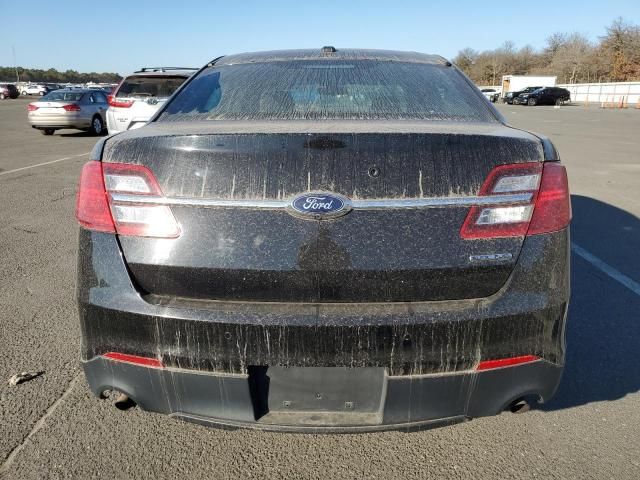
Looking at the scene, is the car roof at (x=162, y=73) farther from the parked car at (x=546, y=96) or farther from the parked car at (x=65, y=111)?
the parked car at (x=546, y=96)

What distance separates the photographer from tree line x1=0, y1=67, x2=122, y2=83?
9228 centimetres

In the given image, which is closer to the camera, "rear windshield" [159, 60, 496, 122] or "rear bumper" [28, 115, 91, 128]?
"rear windshield" [159, 60, 496, 122]

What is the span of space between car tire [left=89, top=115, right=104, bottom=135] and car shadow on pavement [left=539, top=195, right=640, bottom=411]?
54.2 feet

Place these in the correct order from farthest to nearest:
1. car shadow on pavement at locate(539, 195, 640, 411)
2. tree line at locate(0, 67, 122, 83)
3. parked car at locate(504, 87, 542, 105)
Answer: tree line at locate(0, 67, 122, 83) < parked car at locate(504, 87, 542, 105) < car shadow on pavement at locate(539, 195, 640, 411)

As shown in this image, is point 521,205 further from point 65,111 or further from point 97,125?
point 97,125

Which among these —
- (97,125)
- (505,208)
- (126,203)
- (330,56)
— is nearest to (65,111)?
(97,125)

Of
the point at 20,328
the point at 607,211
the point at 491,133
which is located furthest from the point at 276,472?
the point at 607,211

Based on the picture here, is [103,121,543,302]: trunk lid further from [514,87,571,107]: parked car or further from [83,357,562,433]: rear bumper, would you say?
[514,87,571,107]: parked car

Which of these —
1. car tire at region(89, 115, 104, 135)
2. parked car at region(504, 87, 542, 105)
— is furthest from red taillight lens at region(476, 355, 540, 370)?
parked car at region(504, 87, 542, 105)

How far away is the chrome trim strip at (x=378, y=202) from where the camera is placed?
1628 millimetres

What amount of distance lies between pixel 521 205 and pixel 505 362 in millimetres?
545

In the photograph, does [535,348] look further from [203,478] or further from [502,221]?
[203,478]

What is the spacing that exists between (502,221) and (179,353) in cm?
118

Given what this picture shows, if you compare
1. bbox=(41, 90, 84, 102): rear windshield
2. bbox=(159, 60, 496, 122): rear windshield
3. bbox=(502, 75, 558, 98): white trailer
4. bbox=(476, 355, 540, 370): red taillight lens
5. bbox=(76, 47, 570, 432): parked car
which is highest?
bbox=(502, 75, 558, 98): white trailer
